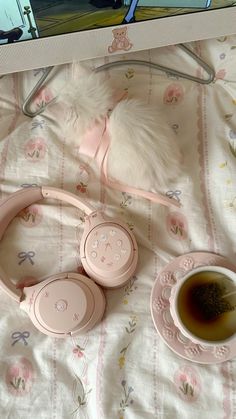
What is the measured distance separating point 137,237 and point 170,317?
0.13 m

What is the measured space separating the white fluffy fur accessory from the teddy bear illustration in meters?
0.06

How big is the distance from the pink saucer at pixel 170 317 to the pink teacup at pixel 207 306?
0.08 ft

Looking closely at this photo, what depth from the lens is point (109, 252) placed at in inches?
27.7

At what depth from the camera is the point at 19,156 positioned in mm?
833

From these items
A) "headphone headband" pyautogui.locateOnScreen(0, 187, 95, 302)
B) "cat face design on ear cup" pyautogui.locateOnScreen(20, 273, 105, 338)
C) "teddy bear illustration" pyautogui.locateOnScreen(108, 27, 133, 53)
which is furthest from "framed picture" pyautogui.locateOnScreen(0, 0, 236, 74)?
"cat face design on ear cup" pyautogui.locateOnScreen(20, 273, 105, 338)

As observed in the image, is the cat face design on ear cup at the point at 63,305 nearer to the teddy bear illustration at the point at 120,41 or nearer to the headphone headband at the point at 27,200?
the headphone headband at the point at 27,200

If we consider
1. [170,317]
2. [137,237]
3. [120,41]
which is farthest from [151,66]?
[170,317]

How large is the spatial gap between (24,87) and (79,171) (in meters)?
0.22

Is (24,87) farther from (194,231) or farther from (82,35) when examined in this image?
(194,231)

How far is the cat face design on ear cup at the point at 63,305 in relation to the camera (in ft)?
2.19

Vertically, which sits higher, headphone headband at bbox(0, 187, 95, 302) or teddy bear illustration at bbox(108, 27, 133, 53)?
teddy bear illustration at bbox(108, 27, 133, 53)

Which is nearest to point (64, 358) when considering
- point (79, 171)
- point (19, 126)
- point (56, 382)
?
point (56, 382)

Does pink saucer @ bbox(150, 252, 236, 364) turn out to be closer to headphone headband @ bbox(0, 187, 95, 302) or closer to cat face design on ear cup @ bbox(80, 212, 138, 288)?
cat face design on ear cup @ bbox(80, 212, 138, 288)

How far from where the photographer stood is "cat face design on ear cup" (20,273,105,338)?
668 mm
